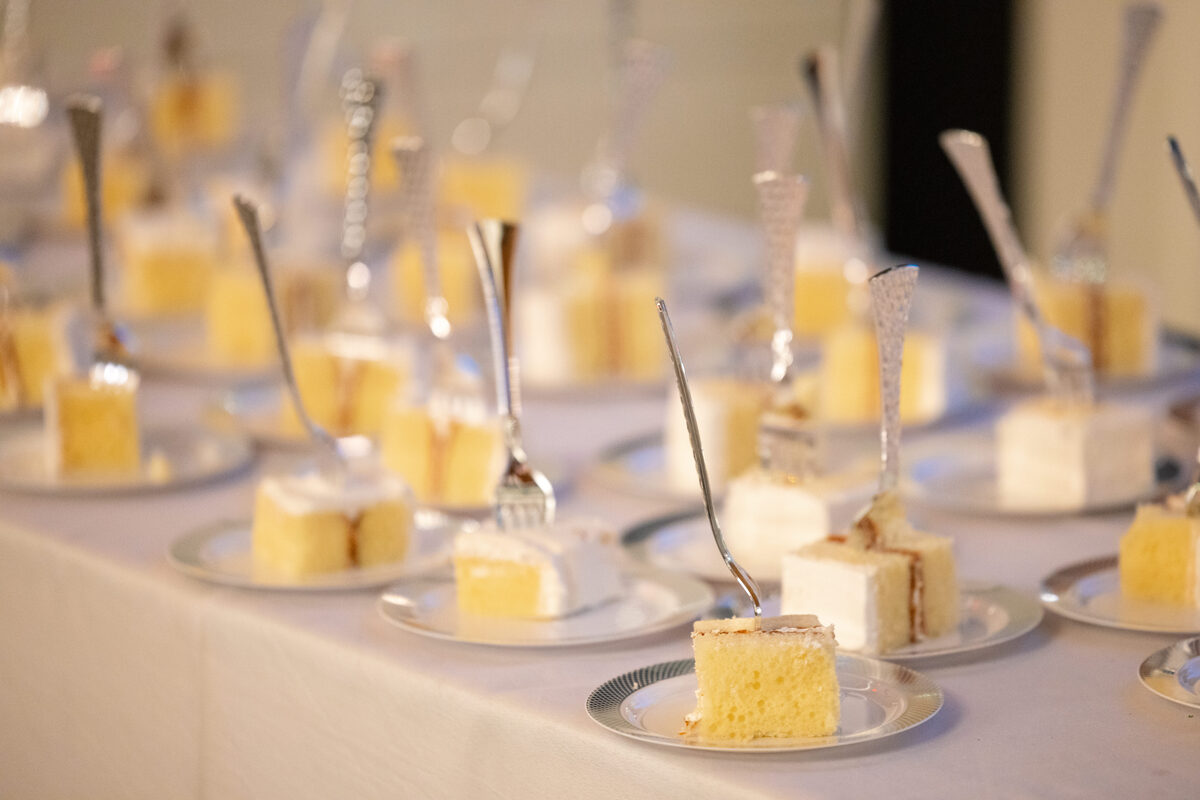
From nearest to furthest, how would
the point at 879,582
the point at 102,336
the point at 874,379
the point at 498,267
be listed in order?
the point at 879,582 < the point at 498,267 < the point at 102,336 < the point at 874,379

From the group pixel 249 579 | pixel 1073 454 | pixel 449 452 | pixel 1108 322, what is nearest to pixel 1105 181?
pixel 1108 322

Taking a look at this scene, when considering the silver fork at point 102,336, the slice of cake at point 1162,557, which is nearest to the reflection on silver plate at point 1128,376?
the slice of cake at point 1162,557

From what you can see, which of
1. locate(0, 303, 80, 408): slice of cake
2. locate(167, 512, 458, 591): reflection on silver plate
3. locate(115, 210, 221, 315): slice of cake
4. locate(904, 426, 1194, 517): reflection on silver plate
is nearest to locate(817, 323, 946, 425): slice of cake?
locate(904, 426, 1194, 517): reflection on silver plate

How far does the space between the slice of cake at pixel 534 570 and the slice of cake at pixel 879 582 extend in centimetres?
17

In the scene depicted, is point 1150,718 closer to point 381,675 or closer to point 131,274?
point 381,675

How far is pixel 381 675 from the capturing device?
4.17ft

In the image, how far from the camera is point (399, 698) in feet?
4.11

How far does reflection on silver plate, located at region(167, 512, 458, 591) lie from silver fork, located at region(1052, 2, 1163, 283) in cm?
107

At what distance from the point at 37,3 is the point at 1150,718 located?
4.28 metres

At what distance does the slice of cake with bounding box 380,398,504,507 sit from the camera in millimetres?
1786

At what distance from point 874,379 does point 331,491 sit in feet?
2.78

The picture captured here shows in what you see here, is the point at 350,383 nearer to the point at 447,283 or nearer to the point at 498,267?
the point at 447,283

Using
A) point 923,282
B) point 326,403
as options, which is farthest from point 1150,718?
point 923,282

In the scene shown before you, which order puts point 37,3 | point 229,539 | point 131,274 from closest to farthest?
point 229,539, point 131,274, point 37,3
